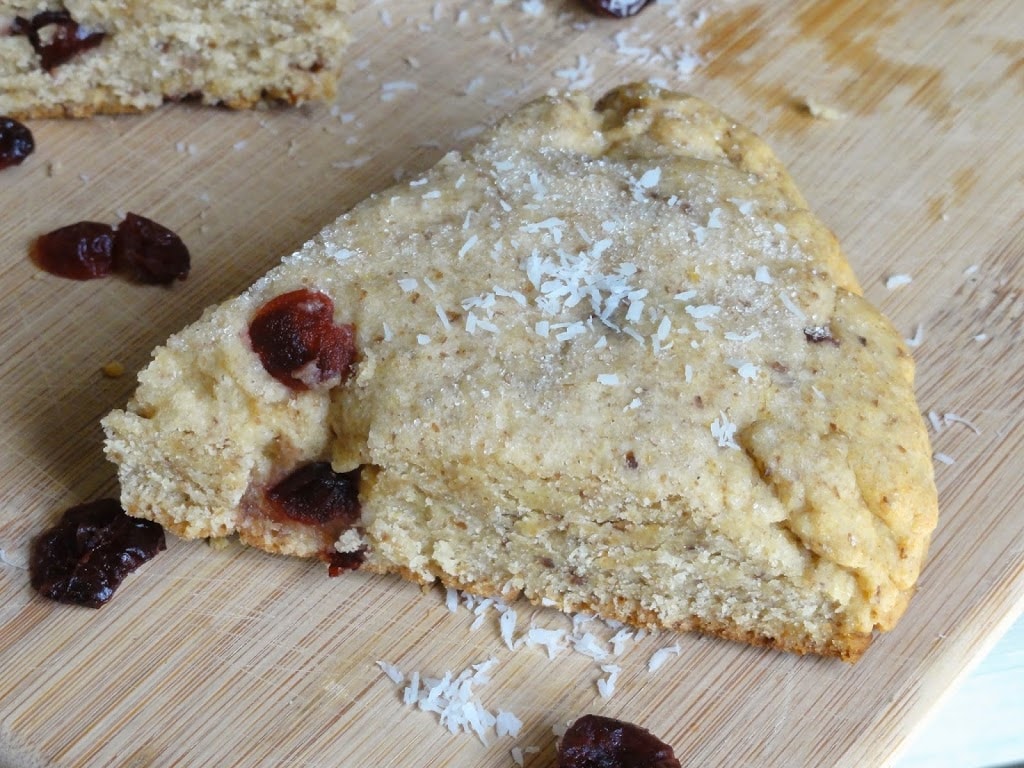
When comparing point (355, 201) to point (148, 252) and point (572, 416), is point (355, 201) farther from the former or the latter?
point (572, 416)

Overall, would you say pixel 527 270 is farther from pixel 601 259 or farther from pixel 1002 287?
pixel 1002 287

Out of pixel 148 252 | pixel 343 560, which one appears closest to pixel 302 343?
pixel 343 560

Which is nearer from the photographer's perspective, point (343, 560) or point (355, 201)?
point (343, 560)

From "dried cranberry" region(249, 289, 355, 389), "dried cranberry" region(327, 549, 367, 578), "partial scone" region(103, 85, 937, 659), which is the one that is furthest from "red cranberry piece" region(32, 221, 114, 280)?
"dried cranberry" region(327, 549, 367, 578)

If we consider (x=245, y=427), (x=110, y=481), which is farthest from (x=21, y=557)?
(x=245, y=427)

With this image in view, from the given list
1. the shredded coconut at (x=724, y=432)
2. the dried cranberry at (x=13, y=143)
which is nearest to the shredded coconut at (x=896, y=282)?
the shredded coconut at (x=724, y=432)

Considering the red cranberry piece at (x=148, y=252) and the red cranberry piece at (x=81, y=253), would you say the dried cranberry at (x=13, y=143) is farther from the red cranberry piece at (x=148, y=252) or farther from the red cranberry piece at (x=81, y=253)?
the red cranberry piece at (x=148, y=252)
